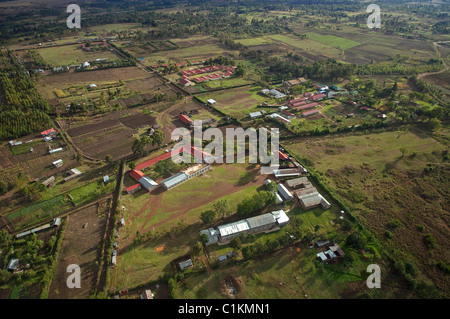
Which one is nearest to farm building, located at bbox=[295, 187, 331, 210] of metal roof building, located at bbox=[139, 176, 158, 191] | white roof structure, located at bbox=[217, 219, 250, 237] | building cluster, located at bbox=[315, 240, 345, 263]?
building cluster, located at bbox=[315, 240, 345, 263]

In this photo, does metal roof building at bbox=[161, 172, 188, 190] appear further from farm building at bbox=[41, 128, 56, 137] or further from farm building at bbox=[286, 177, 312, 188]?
farm building at bbox=[41, 128, 56, 137]

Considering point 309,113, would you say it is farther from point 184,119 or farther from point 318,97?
point 184,119

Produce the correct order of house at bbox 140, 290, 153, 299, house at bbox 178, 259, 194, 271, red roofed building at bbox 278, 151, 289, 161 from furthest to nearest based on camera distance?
red roofed building at bbox 278, 151, 289, 161
house at bbox 178, 259, 194, 271
house at bbox 140, 290, 153, 299

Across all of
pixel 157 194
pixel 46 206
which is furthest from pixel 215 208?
pixel 46 206

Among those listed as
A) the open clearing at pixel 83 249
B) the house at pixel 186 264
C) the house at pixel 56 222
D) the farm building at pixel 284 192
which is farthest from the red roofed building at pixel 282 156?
the house at pixel 56 222

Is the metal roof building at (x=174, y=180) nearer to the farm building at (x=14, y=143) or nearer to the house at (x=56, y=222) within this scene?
the house at (x=56, y=222)
